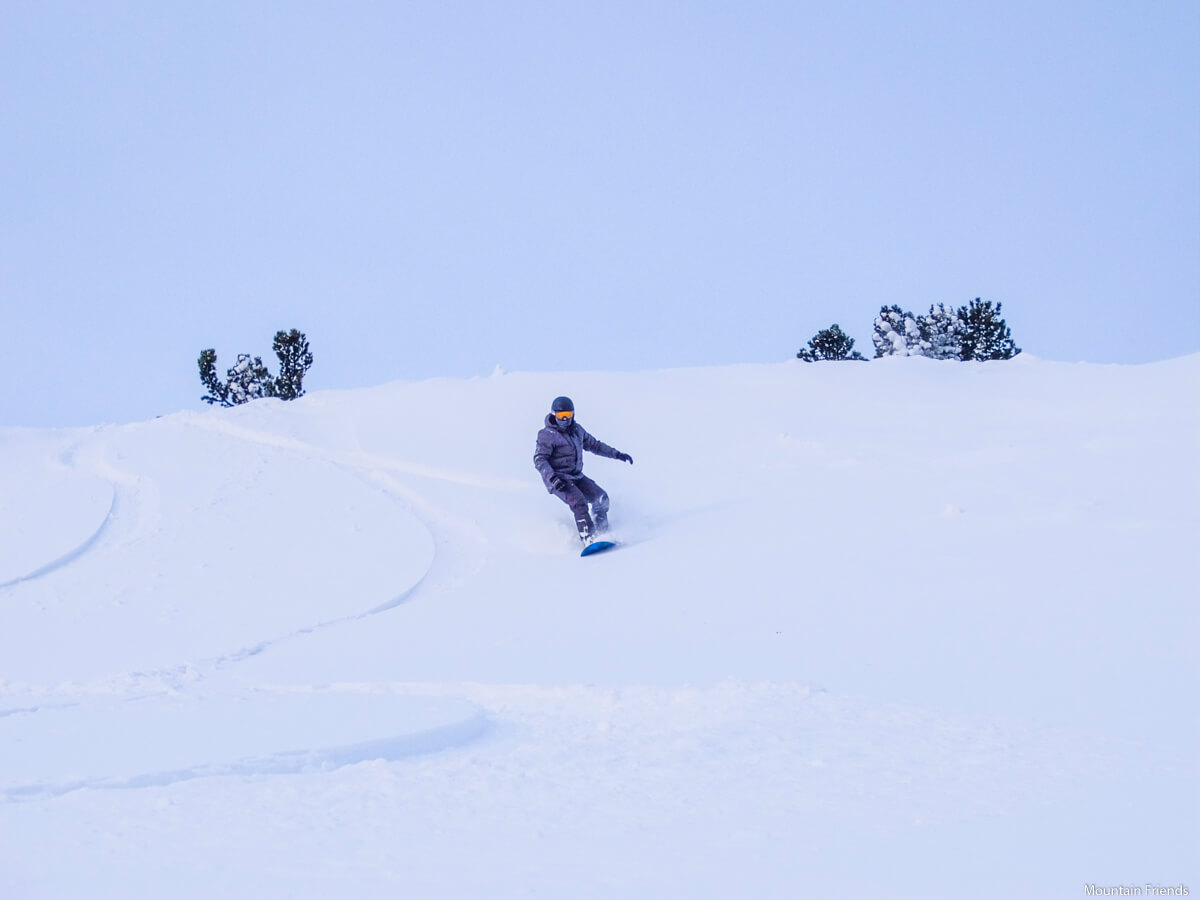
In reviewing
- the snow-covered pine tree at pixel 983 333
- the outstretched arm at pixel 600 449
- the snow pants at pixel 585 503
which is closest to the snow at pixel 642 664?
the snow pants at pixel 585 503

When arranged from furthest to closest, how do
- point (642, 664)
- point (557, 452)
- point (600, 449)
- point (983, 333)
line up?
point (983, 333)
point (600, 449)
point (557, 452)
point (642, 664)

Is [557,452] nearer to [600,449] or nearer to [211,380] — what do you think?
[600,449]

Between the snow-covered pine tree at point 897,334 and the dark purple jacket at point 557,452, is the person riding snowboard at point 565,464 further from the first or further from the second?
the snow-covered pine tree at point 897,334

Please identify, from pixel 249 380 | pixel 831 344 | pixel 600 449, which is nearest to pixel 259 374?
pixel 249 380

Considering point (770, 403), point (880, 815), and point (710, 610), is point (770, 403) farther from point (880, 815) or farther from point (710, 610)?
point (880, 815)

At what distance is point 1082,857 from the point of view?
3.28 metres

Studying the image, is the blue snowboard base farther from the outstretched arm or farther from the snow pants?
the outstretched arm

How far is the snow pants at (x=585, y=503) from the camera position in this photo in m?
10.6

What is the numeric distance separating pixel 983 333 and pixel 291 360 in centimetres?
4156

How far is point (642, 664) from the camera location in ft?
20.7

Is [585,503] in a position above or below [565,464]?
below

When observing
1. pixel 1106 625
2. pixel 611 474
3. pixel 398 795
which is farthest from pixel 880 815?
pixel 611 474

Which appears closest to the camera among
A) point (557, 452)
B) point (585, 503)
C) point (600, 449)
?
point (585, 503)

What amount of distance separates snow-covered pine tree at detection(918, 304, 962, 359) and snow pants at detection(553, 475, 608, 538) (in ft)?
171
